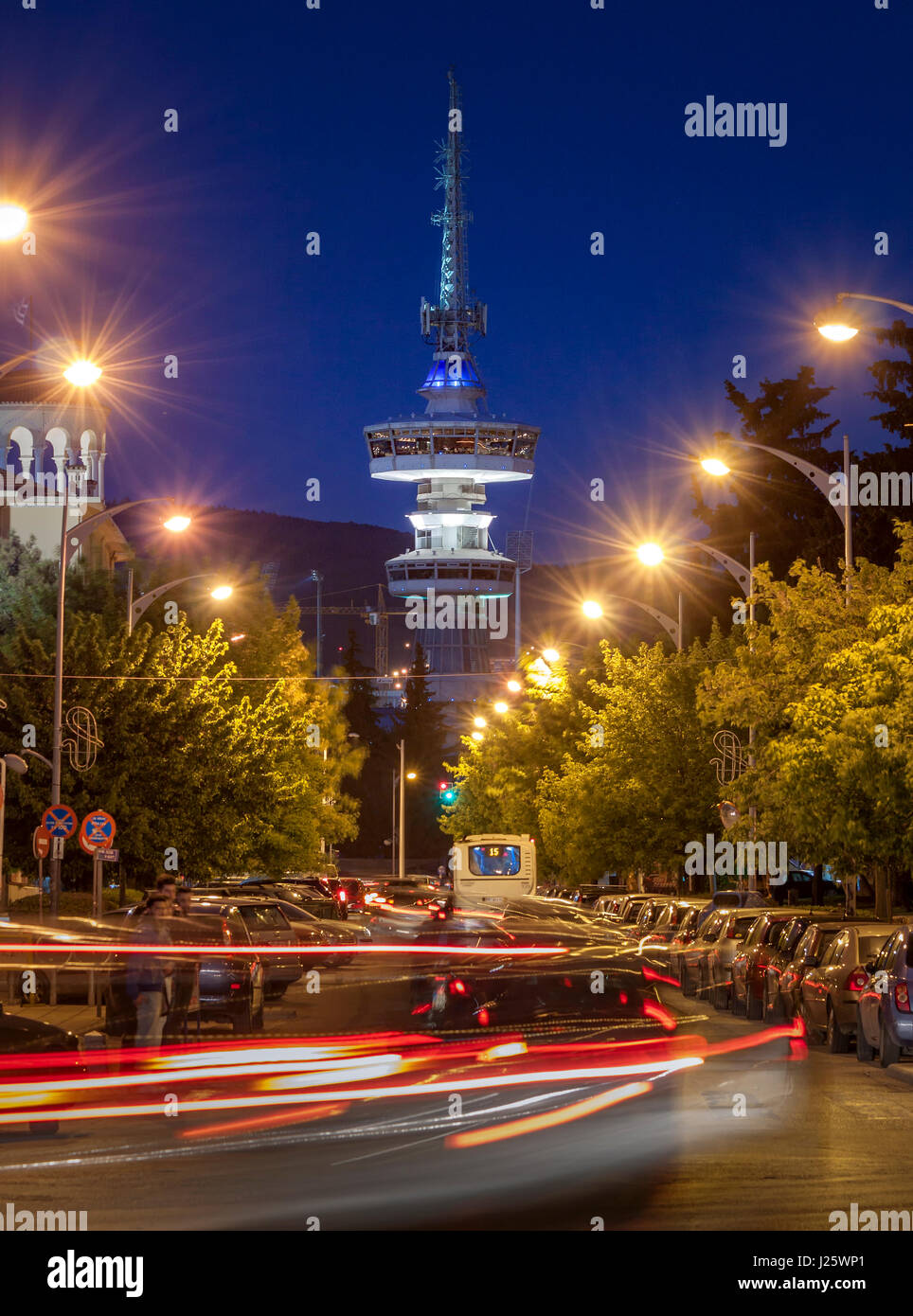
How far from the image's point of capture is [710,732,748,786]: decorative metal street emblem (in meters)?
42.7

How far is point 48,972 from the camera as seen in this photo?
24.0 meters

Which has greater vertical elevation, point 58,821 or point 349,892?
point 58,821

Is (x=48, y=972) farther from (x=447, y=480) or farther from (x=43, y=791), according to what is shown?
(x=447, y=480)

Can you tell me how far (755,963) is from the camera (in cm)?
2606

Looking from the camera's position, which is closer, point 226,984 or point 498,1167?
point 498,1167

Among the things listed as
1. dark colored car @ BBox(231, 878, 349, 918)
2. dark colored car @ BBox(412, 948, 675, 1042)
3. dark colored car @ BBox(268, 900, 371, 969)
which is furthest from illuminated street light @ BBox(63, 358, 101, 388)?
dark colored car @ BBox(231, 878, 349, 918)

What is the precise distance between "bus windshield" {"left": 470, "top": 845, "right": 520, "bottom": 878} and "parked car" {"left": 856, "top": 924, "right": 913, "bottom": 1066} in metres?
44.1

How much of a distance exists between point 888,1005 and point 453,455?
560 feet

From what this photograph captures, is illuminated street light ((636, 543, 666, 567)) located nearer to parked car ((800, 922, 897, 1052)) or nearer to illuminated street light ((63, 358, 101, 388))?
parked car ((800, 922, 897, 1052))

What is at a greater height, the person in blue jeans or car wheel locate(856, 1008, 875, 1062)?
the person in blue jeans

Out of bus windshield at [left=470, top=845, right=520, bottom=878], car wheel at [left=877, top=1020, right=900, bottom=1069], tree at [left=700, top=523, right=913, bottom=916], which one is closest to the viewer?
car wheel at [left=877, top=1020, right=900, bottom=1069]

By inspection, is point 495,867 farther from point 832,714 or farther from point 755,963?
point 755,963

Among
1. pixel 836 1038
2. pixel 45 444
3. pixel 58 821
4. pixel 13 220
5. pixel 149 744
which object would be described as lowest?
pixel 836 1038

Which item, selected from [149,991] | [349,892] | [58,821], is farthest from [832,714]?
[349,892]
